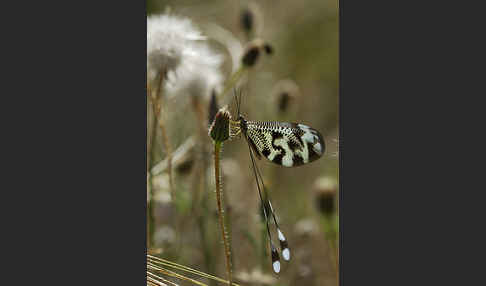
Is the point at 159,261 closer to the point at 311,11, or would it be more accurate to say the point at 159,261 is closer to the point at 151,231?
the point at 151,231

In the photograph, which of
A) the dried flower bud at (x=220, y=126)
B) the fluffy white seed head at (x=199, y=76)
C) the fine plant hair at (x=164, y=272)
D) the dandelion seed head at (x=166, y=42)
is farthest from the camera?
the fluffy white seed head at (x=199, y=76)

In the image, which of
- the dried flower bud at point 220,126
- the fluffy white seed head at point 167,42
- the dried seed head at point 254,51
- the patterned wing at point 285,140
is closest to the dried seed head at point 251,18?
the dried seed head at point 254,51

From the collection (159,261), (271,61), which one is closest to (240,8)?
(271,61)

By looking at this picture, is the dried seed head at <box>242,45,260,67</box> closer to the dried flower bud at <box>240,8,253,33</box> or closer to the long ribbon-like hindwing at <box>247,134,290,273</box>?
the dried flower bud at <box>240,8,253,33</box>

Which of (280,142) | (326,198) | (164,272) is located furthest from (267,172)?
(164,272)

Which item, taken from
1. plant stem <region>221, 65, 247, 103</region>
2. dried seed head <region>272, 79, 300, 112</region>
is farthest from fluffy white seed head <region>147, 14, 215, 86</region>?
dried seed head <region>272, 79, 300, 112</region>

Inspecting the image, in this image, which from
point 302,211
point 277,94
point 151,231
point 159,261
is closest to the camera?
point 159,261

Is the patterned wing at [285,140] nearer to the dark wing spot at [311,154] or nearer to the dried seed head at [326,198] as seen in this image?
the dark wing spot at [311,154]
